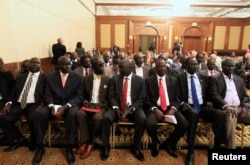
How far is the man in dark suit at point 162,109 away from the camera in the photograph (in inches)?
115

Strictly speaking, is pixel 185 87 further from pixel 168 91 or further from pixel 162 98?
pixel 162 98

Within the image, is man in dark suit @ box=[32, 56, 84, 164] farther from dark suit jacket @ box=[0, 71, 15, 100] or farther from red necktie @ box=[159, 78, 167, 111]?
red necktie @ box=[159, 78, 167, 111]

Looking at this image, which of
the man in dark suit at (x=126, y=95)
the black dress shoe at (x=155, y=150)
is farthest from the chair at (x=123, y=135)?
the black dress shoe at (x=155, y=150)

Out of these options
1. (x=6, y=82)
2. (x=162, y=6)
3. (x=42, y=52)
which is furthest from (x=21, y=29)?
(x=162, y=6)

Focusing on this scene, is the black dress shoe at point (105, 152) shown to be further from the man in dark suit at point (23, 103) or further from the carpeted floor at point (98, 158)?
the man in dark suit at point (23, 103)

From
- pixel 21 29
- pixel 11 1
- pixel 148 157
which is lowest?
pixel 148 157

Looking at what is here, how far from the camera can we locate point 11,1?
4320mm

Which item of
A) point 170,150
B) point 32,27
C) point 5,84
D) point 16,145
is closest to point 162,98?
point 170,150

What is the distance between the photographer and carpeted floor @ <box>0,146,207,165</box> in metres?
2.78

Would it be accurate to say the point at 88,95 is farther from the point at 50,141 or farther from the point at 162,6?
the point at 162,6

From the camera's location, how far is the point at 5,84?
3.29m

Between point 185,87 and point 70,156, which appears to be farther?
point 185,87

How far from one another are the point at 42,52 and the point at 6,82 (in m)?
2.72

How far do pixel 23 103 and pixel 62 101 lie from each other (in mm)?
569
